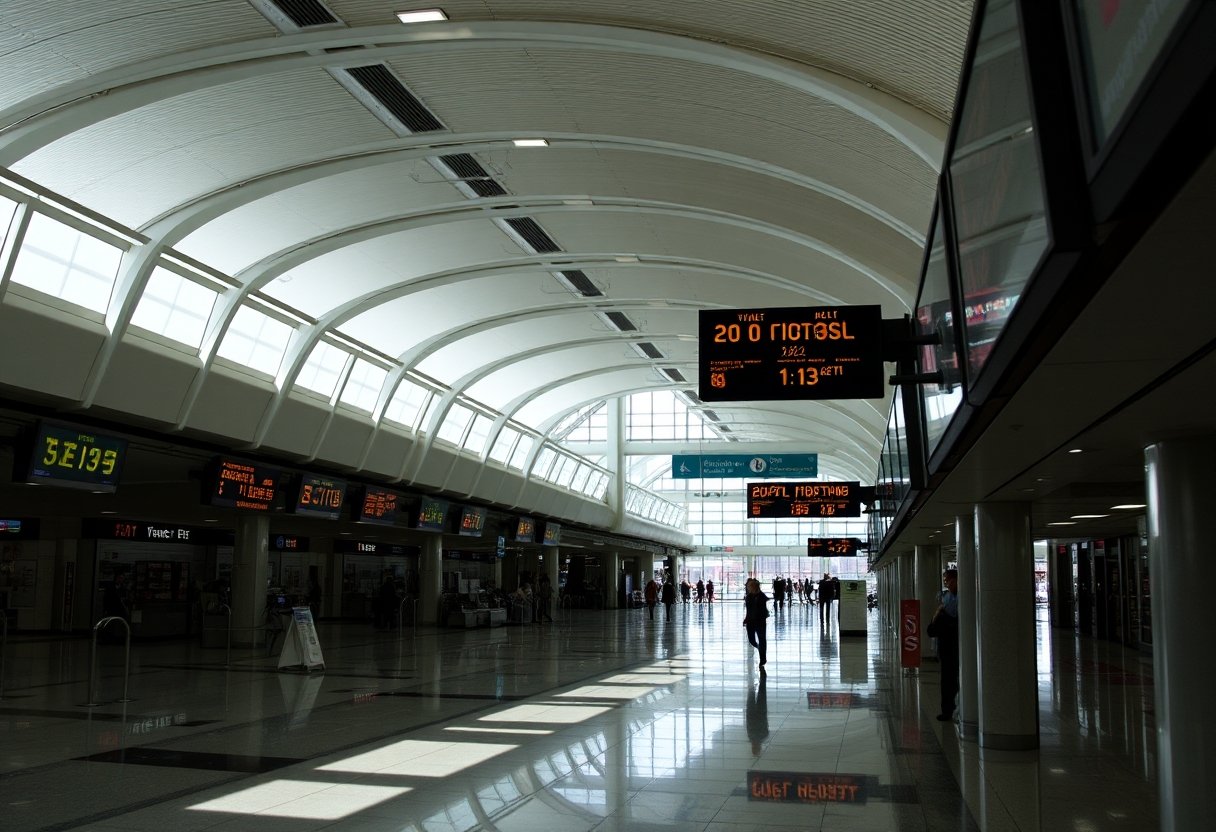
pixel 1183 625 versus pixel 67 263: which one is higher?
pixel 67 263

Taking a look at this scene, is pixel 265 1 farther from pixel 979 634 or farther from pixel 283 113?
pixel 979 634

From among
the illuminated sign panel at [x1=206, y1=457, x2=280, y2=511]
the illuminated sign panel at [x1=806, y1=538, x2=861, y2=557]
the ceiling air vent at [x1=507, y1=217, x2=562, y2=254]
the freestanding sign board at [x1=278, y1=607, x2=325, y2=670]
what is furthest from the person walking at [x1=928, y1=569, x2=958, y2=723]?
the illuminated sign panel at [x1=806, y1=538, x2=861, y2=557]

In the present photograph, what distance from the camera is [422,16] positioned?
11.1 meters

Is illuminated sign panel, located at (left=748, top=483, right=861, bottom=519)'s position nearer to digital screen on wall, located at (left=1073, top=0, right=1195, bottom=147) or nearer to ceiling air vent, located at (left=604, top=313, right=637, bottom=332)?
ceiling air vent, located at (left=604, top=313, right=637, bottom=332)

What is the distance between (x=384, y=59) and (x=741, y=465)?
30.3 meters

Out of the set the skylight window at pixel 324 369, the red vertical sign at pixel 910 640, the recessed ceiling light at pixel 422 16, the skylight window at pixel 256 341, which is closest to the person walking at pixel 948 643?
the red vertical sign at pixel 910 640

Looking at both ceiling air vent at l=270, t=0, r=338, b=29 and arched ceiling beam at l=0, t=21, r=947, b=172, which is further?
ceiling air vent at l=270, t=0, r=338, b=29

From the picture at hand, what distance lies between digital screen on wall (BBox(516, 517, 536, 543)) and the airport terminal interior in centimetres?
1041

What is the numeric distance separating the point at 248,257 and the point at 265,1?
30.6 feet

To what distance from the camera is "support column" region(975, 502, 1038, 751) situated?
11.4 meters

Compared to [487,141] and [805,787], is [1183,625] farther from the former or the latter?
[487,141]

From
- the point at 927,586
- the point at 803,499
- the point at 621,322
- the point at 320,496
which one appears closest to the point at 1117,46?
the point at 927,586

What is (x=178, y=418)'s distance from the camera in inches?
769

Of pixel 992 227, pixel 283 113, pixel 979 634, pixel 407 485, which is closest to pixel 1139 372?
pixel 992 227
